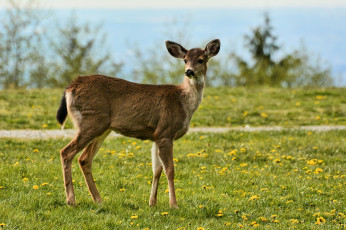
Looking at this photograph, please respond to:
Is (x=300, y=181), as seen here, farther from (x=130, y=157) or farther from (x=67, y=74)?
(x=67, y=74)

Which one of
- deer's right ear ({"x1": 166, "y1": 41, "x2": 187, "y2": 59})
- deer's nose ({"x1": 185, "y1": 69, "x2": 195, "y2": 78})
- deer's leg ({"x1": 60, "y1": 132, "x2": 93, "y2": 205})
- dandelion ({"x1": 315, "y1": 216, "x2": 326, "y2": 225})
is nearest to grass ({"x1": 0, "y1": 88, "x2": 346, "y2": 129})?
deer's right ear ({"x1": 166, "y1": 41, "x2": 187, "y2": 59})

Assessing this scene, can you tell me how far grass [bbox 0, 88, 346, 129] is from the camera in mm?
14883

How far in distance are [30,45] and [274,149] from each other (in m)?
17.2

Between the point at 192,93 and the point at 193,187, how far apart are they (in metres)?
1.54

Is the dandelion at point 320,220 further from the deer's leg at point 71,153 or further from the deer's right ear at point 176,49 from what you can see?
the deer's leg at point 71,153

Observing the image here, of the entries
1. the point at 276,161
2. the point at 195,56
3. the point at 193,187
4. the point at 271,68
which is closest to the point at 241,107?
the point at 276,161

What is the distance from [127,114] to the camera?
21.5 ft

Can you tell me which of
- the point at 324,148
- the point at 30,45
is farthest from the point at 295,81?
the point at 324,148

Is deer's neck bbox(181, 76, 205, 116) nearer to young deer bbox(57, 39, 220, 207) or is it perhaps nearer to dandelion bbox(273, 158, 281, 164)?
young deer bbox(57, 39, 220, 207)

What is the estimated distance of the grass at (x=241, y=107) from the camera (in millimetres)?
14883

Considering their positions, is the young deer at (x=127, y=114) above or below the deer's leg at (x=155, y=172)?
above

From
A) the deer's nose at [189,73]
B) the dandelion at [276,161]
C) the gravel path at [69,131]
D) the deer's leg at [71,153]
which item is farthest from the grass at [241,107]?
the deer's nose at [189,73]

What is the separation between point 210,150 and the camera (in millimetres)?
10656

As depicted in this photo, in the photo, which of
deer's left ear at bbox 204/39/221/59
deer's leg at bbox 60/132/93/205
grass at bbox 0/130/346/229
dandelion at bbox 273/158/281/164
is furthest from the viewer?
dandelion at bbox 273/158/281/164
